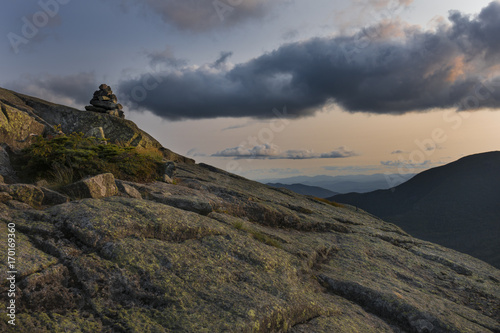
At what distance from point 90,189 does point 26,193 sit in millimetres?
1711

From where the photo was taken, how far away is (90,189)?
392 inches

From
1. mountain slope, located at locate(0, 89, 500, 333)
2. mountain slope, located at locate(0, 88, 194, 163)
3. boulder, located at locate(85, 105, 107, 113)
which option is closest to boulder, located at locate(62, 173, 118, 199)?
mountain slope, located at locate(0, 89, 500, 333)

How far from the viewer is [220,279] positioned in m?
7.08

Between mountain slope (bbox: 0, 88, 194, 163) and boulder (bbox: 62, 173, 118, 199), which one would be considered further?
mountain slope (bbox: 0, 88, 194, 163)

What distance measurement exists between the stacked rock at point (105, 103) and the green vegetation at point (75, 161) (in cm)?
1685

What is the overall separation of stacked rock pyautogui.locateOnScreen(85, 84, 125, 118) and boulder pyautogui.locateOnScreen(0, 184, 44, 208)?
23487mm

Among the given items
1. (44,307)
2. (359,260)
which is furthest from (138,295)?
(359,260)

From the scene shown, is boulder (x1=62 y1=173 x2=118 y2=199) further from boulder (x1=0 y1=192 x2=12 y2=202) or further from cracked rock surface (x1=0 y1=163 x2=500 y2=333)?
boulder (x1=0 y1=192 x2=12 y2=202)

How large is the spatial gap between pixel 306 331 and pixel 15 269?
5.86m

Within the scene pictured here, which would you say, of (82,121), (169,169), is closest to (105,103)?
(82,121)

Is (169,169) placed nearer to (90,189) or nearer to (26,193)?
(90,189)

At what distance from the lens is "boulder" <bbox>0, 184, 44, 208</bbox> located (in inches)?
338

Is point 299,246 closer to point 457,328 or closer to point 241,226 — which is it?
point 241,226

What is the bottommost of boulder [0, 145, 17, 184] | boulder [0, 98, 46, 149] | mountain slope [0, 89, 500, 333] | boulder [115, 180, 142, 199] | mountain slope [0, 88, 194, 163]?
mountain slope [0, 89, 500, 333]
